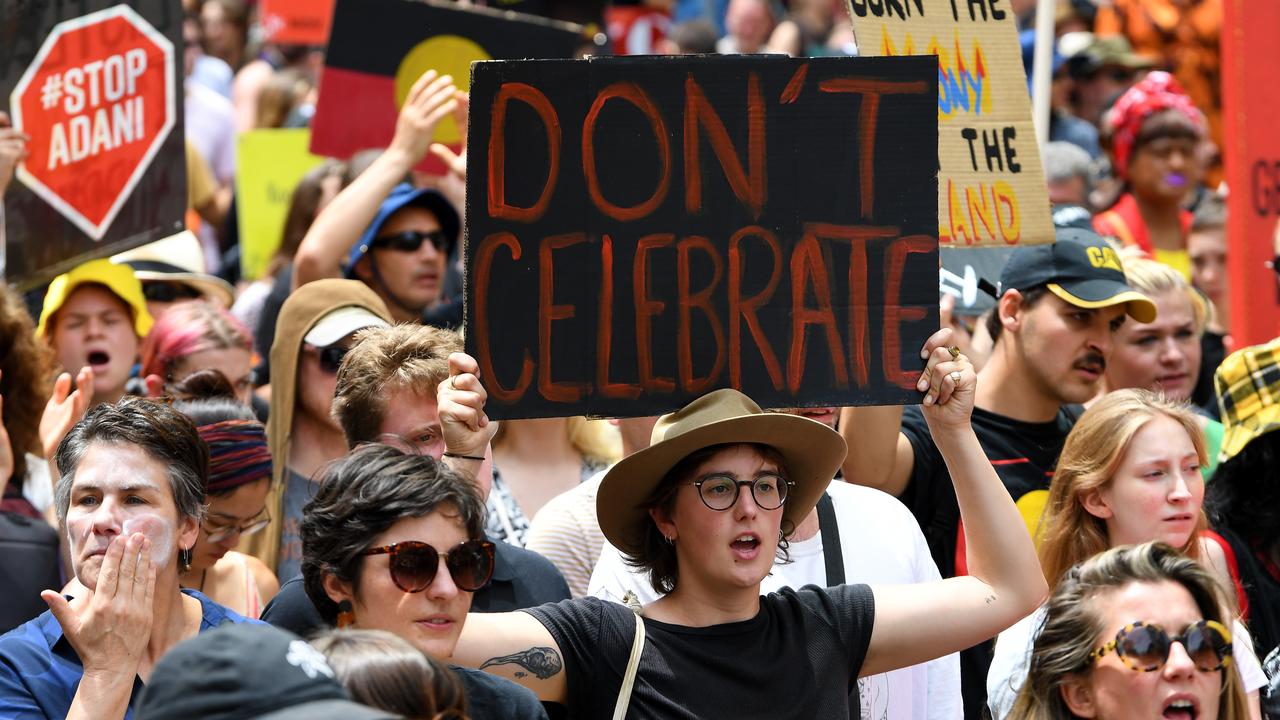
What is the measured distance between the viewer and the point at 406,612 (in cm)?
336

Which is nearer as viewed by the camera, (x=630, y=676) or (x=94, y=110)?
(x=630, y=676)

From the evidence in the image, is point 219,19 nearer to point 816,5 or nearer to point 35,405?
point 816,5

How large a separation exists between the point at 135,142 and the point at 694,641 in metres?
3.32

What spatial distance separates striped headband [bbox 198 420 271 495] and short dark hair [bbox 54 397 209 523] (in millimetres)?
542

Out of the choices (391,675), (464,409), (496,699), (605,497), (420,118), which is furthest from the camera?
(420,118)

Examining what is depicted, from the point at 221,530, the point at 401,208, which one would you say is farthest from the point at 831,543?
the point at 401,208

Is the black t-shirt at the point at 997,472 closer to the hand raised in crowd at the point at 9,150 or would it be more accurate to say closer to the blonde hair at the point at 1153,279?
the blonde hair at the point at 1153,279

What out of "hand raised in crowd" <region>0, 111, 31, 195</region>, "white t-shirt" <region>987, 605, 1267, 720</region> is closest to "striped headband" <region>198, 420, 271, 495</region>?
"hand raised in crowd" <region>0, 111, 31, 195</region>

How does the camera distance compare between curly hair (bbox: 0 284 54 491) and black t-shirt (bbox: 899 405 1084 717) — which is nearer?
black t-shirt (bbox: 899 405 1084 717)

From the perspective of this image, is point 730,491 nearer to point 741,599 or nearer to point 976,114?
point 741,599

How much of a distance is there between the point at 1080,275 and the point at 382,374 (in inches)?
91.8

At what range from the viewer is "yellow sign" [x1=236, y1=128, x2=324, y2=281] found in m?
8.52

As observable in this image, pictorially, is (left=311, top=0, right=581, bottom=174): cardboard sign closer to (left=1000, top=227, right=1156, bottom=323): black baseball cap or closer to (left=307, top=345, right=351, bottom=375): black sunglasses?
(left=307, top=345, right=351, bottom=375): black sunglasses

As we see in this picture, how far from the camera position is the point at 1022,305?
559cm
